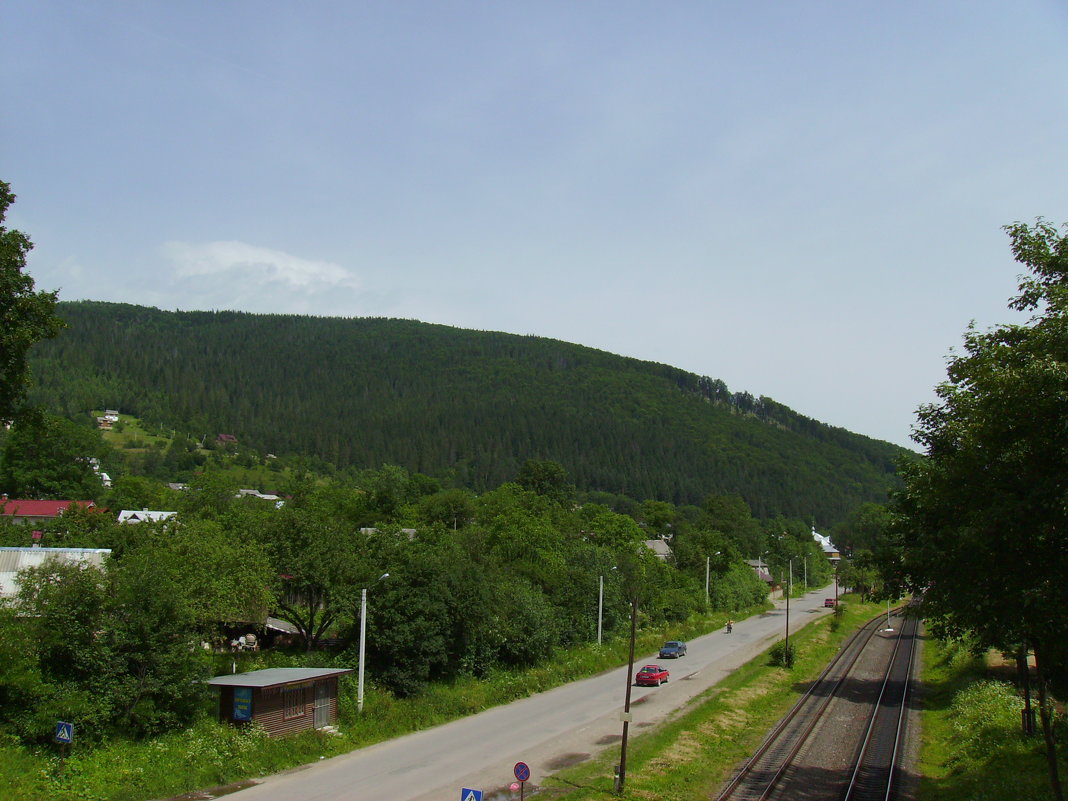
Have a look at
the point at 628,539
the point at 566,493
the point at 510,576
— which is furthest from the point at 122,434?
the point at 510,576

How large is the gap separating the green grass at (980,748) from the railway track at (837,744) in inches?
50.5

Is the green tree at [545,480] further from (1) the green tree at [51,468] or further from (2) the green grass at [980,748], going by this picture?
(2) the green grass at [980,748]

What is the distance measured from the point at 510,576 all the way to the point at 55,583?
2987cm

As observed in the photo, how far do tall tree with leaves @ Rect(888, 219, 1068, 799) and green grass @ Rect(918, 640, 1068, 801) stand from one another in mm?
5281

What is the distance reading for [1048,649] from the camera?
1505 cm

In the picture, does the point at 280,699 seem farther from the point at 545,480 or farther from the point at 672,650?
the point at 545,480

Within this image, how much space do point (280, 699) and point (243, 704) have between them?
131 cm

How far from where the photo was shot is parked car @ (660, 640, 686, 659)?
52.6m

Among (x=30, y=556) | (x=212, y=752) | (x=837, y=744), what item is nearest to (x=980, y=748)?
(x=837, y=744)

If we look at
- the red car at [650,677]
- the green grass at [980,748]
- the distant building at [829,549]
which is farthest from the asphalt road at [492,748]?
the distant building at [829,549]

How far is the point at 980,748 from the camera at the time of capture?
26.1 meters

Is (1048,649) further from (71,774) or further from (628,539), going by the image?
(628,539)

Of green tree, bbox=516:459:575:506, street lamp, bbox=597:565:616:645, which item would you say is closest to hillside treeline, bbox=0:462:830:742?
street lamp, bbox=597:565:616:645

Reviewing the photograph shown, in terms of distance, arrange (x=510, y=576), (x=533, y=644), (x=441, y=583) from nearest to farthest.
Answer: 1. (x=441, y=583)
2. (x=533, y=644)
3. (x=510, y=576)
